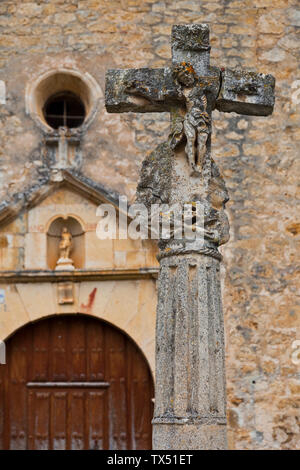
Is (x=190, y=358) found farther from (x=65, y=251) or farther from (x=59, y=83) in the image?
(x=59, y=83)

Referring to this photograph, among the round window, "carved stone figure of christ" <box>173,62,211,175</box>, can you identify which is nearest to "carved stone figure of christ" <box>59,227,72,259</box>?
the round window

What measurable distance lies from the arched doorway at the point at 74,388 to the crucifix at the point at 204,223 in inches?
116

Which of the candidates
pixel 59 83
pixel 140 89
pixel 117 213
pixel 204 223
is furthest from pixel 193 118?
pixel 59 83

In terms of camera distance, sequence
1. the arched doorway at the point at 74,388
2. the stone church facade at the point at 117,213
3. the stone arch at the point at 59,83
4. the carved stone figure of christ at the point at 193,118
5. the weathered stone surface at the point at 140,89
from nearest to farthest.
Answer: the carved stone figure of christ at the point at 193,118
the weathered stone surface at the point at 140,89
the stone church facade at the point at 117,213
the arched doorway at the point at 74,388
the stone arch at the point at 59,83

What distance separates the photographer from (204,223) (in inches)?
148

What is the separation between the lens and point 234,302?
21.0ft

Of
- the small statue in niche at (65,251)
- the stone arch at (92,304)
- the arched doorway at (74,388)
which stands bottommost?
the arched doorway at (74,388)

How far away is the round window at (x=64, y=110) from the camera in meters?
7.05

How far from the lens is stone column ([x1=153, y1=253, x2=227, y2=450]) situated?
3.47m

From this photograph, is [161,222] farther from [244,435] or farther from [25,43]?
[25,43]

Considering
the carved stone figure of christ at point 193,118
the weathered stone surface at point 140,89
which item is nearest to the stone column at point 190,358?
the carved stone figure of christ at point 193,118

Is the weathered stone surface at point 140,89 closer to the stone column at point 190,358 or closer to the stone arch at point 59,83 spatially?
the stone column at point 190,358

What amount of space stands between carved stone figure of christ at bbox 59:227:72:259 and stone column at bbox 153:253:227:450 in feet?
9.48

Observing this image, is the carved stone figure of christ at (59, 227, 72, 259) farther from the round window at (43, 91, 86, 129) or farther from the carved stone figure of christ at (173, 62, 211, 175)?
the carved stone figure of christ at (173, 62, 211, 175)
